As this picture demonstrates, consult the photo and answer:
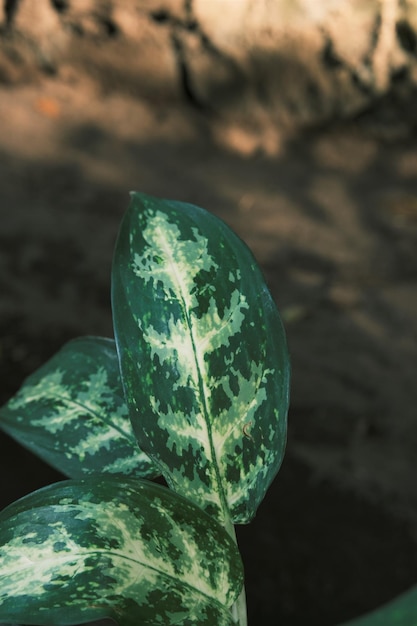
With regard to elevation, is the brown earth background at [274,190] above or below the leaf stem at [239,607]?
above

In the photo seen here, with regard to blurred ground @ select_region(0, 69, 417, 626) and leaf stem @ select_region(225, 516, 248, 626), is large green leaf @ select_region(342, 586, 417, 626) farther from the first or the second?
blurred ground @ select_region(0, 69, 417, 626)

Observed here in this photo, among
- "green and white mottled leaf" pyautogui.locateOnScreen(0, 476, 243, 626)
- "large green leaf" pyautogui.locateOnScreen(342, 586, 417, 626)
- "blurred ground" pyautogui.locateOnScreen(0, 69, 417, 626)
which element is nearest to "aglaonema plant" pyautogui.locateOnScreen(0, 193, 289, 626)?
"green and white mottled leaf" pyautogui.locateOnScreen(0, 476, 243, 626)

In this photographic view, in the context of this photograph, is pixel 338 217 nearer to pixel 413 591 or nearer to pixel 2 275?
pixel 2 275

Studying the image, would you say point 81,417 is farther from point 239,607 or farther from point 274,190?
point 274,190

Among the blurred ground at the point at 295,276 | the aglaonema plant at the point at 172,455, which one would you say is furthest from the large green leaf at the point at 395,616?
the blurred ground at the point at 295,276

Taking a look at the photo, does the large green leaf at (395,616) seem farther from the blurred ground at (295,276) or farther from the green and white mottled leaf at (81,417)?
the blurred ground at (295,276)

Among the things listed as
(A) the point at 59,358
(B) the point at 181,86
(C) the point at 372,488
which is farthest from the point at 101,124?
(A) the point at 59,358
